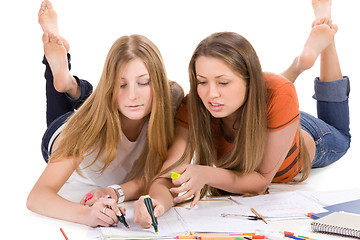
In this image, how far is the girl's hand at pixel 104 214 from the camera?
95.3 inches

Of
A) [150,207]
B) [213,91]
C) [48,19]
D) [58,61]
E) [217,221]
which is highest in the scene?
[48,19]

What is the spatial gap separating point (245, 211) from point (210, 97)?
2.02 ft

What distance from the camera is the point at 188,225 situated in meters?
2.46

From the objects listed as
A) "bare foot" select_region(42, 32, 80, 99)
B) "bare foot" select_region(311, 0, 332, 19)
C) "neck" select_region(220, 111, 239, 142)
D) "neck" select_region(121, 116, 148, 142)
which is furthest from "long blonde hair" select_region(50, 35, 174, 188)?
"bare foot" select_region(311, 0, 332, 19)

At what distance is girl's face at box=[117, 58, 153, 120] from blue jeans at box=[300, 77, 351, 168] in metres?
1.30

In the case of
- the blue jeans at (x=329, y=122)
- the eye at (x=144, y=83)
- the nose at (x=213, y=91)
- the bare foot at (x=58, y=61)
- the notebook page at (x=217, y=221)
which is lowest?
the notebook page at (x=217, y=221)

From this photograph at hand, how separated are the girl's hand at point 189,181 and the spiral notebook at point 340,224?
0.58 metres

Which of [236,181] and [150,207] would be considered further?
[236,181]

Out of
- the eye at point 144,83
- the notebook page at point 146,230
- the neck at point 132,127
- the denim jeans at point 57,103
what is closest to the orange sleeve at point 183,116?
the neck at point 132,127

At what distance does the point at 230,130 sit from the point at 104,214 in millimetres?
979

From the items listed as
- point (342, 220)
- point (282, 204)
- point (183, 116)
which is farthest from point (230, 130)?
point (342, 220)

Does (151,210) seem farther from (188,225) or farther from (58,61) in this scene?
(58,61)

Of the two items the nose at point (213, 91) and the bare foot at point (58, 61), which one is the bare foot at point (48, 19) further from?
the nose at point (213, 91)

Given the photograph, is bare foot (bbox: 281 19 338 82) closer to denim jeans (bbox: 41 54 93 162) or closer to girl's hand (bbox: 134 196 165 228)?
denim jeans (bbox: 41 54 93 162)
